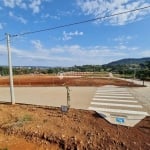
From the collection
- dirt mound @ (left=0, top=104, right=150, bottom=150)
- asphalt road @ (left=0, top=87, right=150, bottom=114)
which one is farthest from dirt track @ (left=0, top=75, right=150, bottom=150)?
asphalt road @ (left=0, top=87, right=150, bottom=114)

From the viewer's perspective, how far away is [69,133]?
644 cm

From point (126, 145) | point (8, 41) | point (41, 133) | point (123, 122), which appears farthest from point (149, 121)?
point (8, 41)

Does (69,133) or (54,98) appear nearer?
(69,133)

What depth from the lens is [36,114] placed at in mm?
8633

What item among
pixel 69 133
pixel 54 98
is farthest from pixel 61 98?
pixel 69 133

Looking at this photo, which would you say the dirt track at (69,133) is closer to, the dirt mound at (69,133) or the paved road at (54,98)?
the dirt mound at (69,133)

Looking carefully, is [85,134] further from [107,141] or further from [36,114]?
[36,114]

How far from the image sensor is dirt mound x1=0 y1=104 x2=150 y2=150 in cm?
571

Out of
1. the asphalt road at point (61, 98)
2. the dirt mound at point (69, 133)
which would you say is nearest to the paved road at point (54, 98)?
the asphalt road at point (61, 98)

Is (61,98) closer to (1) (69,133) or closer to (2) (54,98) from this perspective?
(2) (54,98)

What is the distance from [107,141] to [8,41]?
8364 millimetres

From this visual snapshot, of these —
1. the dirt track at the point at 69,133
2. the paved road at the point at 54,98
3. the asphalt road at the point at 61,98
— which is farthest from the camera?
the paved road at the point at 54,98

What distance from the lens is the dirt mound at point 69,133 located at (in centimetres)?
571

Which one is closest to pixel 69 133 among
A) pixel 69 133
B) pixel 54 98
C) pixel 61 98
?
pixel 69 133
